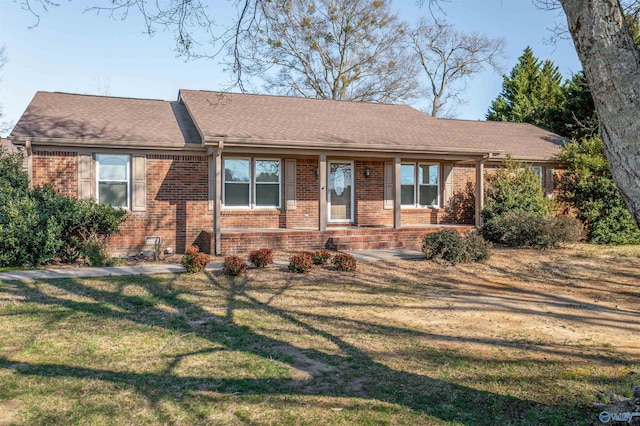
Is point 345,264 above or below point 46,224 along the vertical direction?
below

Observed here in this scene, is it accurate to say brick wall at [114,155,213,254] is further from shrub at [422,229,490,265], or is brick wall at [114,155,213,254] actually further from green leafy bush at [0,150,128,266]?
shrub at [422,229,490,265]

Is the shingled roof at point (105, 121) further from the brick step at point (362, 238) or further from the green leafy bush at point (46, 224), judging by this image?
the brick step at point (362, 238)

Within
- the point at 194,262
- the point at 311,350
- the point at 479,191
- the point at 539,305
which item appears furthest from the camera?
the point at 479,191

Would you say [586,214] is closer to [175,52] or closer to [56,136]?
[175,52]

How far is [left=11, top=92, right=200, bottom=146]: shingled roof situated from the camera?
12.0 m

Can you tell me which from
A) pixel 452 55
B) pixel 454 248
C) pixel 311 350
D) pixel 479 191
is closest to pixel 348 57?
pixel 452 55

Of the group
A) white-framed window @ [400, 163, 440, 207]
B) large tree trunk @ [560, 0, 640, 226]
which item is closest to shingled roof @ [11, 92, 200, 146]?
white-framed window @ [400, 163, 440, 207]

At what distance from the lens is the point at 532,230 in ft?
42.7

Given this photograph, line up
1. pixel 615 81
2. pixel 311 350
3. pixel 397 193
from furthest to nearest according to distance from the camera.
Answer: pixel 397 193
pixel 311 350
pixel 615 81

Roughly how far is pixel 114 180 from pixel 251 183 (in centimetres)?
364

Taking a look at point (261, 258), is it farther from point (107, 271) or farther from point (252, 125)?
point (252, 125)

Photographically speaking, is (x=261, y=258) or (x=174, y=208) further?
(x=174, y=208)

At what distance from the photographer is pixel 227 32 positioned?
626 centimetres

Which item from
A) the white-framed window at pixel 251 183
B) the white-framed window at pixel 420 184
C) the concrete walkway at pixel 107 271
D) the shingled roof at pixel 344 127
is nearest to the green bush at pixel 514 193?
the shingled roof at pixel 344 127
